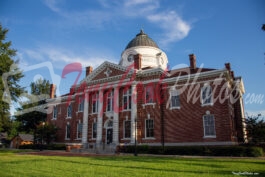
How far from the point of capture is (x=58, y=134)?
38688 millimetres

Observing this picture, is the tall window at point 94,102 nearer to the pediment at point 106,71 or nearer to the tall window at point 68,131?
the pediment at point 106,71

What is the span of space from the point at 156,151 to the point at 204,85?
9194 millimetres

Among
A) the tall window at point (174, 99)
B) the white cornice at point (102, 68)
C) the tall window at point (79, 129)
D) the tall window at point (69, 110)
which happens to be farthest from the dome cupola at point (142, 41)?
the tall window at point (79, 129)

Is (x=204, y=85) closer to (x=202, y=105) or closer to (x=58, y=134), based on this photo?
(x=202, y=105)

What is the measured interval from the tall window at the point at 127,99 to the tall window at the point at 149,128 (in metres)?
3.18

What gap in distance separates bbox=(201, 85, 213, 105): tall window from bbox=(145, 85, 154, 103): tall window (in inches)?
242

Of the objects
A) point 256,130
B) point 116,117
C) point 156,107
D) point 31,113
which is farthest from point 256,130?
point 31,113

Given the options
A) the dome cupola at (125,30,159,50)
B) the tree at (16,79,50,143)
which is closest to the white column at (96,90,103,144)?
the dome cupola at (125,30,159,50)

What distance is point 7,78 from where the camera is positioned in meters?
26.1

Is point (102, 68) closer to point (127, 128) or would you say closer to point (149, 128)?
point (127, 128)

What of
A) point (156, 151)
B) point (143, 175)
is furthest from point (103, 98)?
point (143, 175)

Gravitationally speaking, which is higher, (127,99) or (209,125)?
(127,99)

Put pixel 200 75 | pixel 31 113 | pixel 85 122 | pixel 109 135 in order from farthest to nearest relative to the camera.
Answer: pixel 31 113 < pixel 85 122 < pixel 109 135 < pixel 200 75

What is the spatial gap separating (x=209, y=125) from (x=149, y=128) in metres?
7.24
